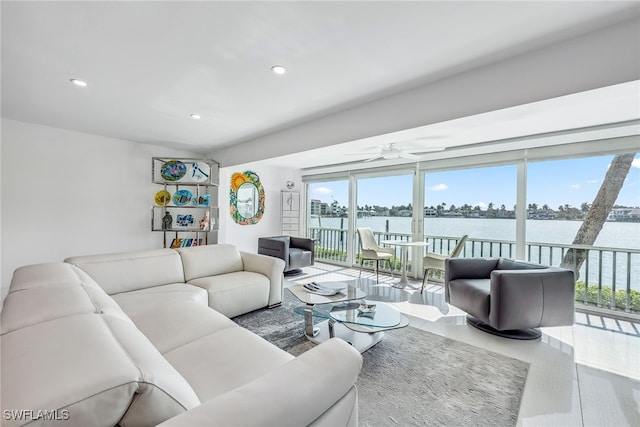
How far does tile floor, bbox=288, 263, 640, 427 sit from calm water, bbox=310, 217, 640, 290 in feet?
1.93

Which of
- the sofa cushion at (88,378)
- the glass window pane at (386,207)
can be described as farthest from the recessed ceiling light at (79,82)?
the glass window pane at (386,207)

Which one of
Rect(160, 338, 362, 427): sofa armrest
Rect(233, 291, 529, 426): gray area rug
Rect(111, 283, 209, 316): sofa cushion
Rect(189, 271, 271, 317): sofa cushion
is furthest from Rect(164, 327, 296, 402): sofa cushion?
Rect(189, 271, 271, 317): sofa cushion

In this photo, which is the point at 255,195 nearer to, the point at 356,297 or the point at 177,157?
the point at 177,157

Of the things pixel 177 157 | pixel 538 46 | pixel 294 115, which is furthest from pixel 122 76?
pixel 538 46

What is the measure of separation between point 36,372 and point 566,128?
435cm

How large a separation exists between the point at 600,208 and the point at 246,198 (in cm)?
549

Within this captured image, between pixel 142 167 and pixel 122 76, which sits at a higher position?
pixel 122 76

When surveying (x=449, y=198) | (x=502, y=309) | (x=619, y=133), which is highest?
(x=619, y=133)

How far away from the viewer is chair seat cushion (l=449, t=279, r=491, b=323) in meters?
2.65

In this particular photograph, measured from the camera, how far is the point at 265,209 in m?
6.00

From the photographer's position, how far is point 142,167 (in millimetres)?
4496

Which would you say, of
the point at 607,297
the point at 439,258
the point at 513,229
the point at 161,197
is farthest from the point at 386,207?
the point at 161,197

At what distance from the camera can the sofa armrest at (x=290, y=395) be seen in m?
0.65

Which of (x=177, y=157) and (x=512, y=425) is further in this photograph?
(x=177, y=157)
